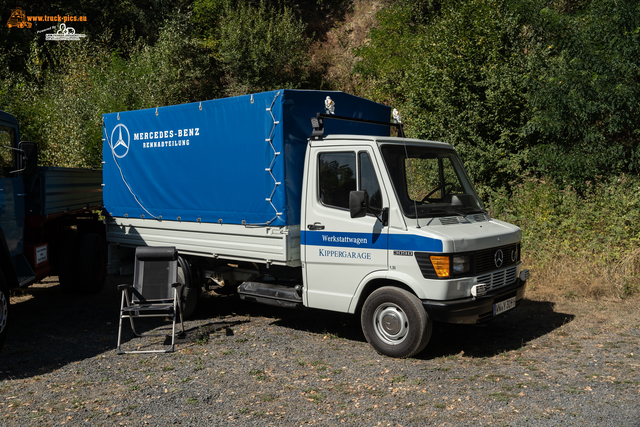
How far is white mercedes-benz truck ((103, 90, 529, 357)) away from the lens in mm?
5500

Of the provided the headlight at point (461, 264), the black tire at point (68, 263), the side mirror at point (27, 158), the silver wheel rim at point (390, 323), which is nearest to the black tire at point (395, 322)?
the silver wheel rim at point (390, 323)

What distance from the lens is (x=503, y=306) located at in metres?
5.89

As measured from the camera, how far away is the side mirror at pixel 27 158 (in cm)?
733

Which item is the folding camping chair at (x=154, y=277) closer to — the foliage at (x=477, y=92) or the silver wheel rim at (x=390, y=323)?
the silver wheel rim at (x=390, y=323)

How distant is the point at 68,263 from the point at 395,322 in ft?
21.3

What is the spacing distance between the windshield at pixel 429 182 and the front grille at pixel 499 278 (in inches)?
31.6

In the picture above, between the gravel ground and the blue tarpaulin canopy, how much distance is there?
168 cm

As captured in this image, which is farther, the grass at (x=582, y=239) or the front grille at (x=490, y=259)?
the grass at (x=582, y=239)

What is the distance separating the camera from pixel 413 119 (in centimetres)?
1441

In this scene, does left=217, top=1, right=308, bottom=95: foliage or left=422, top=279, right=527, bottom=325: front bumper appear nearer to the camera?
left=422, top=279, right=527, bottom=325: front bumper

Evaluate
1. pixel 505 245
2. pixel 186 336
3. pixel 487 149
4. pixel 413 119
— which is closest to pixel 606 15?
pixel 487 149

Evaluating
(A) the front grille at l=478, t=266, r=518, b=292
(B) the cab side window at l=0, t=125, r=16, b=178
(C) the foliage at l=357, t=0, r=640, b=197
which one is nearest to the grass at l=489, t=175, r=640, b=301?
(C) the foliage at l=357, t=0, r=640, b=197

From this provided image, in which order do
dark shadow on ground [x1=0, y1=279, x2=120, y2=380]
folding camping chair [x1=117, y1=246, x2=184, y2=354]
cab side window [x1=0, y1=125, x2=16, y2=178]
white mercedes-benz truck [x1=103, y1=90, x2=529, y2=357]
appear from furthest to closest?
cab side window [x1=0, y1=125, x2=16, y2=178] → folding camping chair [x1=117, y1=246, x2=184, y2=354] → dark shadow on ground [x1=0, y1=279, x2=120, y2=380] → white mercedes-benz truck [x1=103, y1=90, x2=529, y2=357]

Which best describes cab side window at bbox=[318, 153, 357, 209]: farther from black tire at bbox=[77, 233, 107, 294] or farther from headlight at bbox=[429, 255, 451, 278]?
black tire at bbox=[77, 233, 107, 294]
